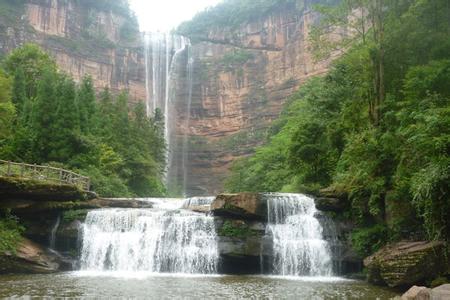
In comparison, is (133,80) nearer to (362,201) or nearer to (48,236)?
(48,236)

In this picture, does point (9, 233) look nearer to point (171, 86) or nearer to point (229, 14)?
point (171, 86)

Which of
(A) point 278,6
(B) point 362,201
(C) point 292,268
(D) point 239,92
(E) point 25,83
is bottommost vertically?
(C) point 292,268

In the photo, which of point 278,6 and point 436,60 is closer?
point 436,60

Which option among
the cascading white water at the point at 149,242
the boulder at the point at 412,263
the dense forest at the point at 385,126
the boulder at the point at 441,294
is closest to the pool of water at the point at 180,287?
the boulder at the point at 412,263

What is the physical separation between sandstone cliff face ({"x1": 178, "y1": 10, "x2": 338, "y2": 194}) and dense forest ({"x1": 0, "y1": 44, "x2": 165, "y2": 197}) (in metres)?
21.5

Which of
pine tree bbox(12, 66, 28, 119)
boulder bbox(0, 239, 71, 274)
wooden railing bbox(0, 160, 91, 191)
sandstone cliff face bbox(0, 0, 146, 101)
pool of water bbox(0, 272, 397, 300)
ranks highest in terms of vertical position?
sandstone cliff face bbox(0, 0, 146, 101)

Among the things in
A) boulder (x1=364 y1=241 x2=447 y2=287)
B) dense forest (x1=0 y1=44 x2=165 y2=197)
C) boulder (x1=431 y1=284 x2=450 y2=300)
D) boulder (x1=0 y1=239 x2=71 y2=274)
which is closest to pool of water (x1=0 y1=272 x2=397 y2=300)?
boulder (x1=364 y1=241 x2=447 y2=287)

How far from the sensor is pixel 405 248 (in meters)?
14.6

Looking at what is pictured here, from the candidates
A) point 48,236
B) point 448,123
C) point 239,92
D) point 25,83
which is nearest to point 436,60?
point 448,123

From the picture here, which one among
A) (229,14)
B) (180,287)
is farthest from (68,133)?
(229,14)

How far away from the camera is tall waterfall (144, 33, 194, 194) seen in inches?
2498

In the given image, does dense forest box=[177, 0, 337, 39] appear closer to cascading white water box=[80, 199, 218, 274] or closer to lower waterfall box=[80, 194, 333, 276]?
lower waterfall box=[80, 194, 333, 276]

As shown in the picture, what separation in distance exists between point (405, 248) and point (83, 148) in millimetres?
22170

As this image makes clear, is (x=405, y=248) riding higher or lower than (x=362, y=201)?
lower
